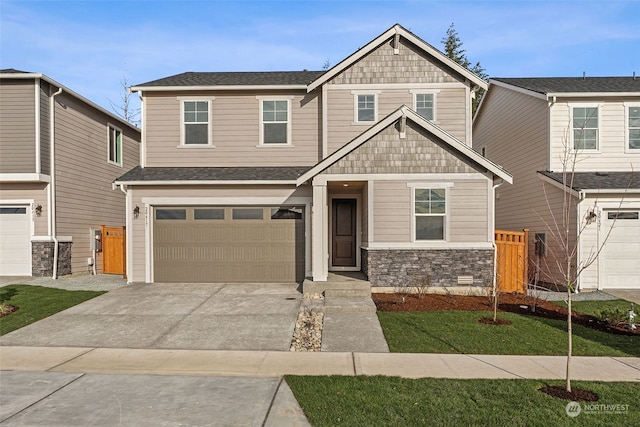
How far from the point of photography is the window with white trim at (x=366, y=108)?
554 inches

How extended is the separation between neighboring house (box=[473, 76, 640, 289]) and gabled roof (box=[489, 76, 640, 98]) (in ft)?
0.10

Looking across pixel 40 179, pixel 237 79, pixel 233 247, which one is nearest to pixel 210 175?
pixel 233 247

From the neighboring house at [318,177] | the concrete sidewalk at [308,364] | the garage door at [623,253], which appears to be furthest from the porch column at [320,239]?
the garage door at [623,253]

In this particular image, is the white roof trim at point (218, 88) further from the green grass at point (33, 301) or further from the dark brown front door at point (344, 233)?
the green grass at point (33, 301)

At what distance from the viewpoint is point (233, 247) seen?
43.4 ft

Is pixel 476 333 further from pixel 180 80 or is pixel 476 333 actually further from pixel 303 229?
pixel 180 80

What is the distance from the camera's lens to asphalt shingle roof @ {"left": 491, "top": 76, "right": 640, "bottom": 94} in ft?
47.1

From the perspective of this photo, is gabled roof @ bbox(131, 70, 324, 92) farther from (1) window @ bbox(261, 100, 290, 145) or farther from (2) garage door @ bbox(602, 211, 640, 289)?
(2) garage door @ bbox(602, 211, 640, 289)

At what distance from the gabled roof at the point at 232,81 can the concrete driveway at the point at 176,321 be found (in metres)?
6.47

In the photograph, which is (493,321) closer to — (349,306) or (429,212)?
(349,306)

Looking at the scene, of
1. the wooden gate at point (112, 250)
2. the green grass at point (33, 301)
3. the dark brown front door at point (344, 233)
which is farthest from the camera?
the wooden gate at point (112, 250)

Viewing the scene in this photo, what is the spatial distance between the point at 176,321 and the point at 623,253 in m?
12.5

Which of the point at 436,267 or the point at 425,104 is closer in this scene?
the point at 436,267

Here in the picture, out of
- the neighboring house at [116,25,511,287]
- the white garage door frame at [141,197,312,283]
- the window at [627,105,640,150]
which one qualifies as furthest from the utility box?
the window at [627,105,640,150]
